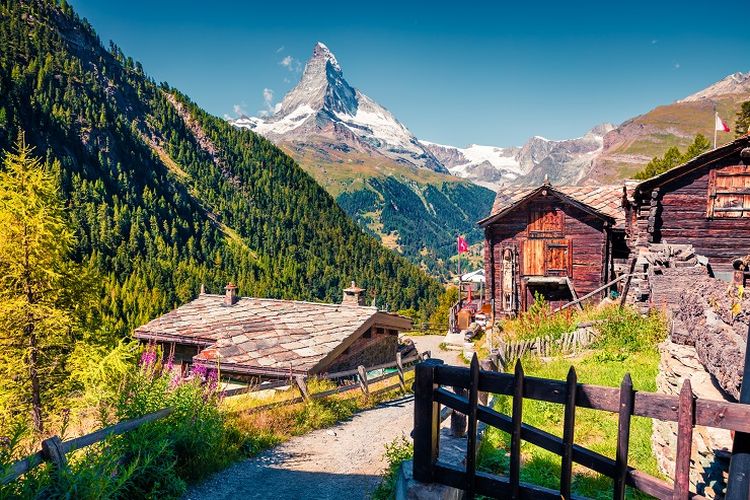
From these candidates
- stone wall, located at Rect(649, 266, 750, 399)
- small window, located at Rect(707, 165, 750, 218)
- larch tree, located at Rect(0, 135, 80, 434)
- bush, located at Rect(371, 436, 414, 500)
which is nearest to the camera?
stone wall, located at Rect(649, 266, 750, 399)

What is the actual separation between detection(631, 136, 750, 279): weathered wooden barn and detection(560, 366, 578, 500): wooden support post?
17.7m

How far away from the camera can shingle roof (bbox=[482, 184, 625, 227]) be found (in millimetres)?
23666

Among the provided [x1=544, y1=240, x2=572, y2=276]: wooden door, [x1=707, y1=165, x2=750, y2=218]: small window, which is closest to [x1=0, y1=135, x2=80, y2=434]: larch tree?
[x1=544, y1=240, x2=572, y2=276]: wooden door

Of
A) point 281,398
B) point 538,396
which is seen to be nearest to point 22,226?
point 281,398

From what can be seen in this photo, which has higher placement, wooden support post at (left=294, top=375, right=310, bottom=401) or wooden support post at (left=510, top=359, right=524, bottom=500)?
wooden support post at (left=510, top=359, right=524, bottom=500)

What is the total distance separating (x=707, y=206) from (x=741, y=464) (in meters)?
→ 18.6

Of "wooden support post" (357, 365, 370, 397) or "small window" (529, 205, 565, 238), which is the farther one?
"small window" (529, 205, 565, 238)

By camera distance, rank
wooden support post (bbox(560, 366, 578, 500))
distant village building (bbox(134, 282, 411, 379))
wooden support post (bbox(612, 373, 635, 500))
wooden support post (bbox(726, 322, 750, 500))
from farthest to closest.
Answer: distant village building (bbox(134, 282, 411, 379)) → wooden support post (bbox(560, 366, 578, 500)) → wooden support post (bbox(612, 373, 635, 500)) → wooden support post (bbox(726, 322, 750, 500))

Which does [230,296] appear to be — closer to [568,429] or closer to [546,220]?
[546,220]

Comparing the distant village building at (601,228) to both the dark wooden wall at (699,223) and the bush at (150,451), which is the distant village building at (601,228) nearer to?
the dark wooden wall at (699,223)

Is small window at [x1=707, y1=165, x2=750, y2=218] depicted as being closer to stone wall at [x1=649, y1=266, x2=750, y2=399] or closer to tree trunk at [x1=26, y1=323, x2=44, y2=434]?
stone wall at [x1=649, y1=266, x2=750, y2=399]

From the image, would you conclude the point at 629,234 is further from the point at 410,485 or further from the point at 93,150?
the point at 93,150

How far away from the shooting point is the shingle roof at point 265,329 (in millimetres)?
17391

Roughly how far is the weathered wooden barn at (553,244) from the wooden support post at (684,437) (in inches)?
840
